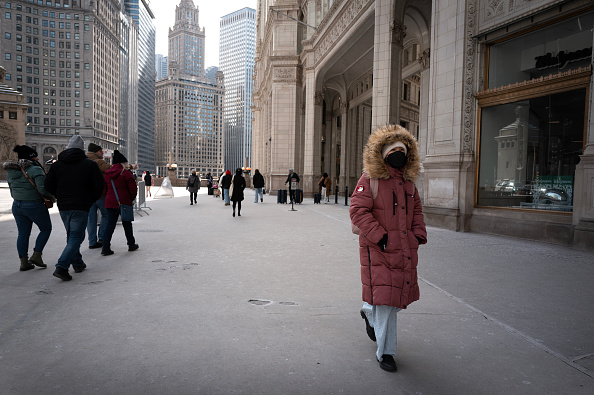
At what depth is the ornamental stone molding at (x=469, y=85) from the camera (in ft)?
36.7

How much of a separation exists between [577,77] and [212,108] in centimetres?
19761

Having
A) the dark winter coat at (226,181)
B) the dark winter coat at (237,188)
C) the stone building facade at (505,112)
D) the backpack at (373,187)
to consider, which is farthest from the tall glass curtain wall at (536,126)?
the dark winter coat at (226,181)

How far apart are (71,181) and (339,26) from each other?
2082 cm

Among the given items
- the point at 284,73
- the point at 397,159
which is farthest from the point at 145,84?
the point at 397,159

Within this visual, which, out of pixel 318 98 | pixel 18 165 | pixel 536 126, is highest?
pixel 318 98

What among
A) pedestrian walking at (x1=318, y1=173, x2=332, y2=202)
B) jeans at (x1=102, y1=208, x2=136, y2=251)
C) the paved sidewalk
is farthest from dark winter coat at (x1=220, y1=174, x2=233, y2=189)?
the paved sidewalk

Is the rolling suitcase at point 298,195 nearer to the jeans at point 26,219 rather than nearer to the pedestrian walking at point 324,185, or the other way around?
the pedestrian walking at point 324,185

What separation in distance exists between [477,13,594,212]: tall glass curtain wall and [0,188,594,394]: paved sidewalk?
3.22 metres

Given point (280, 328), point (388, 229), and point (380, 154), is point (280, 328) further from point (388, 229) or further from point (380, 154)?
point (380, 154)

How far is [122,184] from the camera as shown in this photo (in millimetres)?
7973

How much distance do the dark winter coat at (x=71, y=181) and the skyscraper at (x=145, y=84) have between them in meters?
182

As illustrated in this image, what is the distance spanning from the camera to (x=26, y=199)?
6012 millimetres

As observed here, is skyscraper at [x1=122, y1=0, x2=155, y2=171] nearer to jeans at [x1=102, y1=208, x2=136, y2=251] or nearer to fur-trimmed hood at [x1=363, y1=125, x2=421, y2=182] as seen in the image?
jeans at [x1=102, y1=208, x2=136, y2=251]

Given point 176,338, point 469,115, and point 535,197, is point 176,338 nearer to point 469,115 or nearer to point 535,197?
point 535,197
